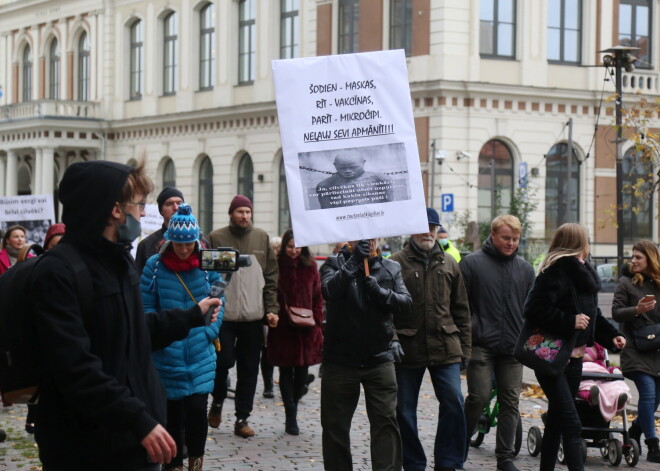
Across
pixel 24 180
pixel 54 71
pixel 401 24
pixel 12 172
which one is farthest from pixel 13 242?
pixel 54 71

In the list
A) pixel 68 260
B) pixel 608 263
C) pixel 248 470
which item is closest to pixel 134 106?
pixel 608 263

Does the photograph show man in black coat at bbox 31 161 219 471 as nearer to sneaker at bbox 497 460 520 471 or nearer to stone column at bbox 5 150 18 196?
sneaker at bbox 497 460 520 471

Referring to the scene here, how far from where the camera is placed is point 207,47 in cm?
4628

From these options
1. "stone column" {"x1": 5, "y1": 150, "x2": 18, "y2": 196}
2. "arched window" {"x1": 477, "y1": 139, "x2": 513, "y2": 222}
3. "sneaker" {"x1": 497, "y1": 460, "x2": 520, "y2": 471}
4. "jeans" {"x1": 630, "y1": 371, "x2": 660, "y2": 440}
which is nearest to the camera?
"sneaker" {"x1": 497, "y1": 460, "x2": 520, "y2": 471}

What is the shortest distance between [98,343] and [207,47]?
42073mm

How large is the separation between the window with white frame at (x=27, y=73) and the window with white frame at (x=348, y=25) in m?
20.6

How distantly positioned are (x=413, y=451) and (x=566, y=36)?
30240 millimetres

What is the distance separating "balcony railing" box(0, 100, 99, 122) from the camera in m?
50.5

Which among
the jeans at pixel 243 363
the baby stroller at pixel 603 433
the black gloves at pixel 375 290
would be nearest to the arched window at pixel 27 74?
the jeans at pixel 243 363

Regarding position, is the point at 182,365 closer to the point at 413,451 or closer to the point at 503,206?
the point at 413,451

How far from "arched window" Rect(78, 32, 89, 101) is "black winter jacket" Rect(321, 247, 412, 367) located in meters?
45.6

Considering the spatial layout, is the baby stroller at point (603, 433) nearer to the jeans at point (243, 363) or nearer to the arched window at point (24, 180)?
the jeans at point (243, 363)

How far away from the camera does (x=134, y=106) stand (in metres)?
50.1

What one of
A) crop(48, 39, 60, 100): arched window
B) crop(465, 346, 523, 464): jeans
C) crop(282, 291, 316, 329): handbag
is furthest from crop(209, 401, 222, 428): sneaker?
crop(48, 39, 60, 100): arched window
